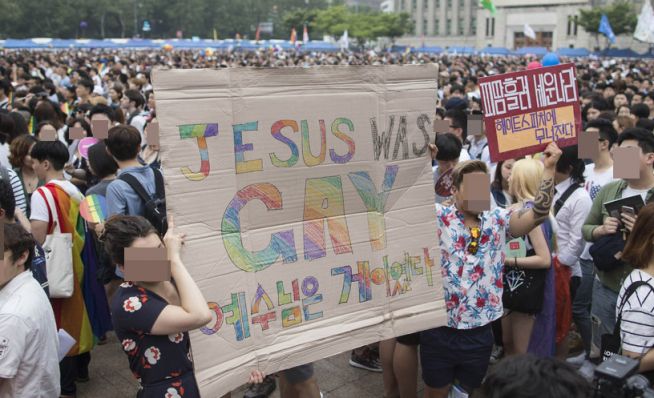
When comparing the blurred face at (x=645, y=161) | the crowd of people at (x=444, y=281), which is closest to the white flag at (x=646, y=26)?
the crowd of people at (x=444, y=281)

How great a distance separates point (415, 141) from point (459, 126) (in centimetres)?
380

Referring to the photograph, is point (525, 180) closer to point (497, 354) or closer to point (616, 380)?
point (497, 354)

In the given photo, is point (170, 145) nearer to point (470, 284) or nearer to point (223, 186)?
point (223, 186)

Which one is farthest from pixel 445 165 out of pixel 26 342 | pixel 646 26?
pixel 646 26

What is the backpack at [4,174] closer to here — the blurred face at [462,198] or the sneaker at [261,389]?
the sneaker at [261,389]

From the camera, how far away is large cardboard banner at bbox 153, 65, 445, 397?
2.51 m

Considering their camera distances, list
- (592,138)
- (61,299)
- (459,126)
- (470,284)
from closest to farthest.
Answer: (470,284), (592,138), (61,299), (459,126)

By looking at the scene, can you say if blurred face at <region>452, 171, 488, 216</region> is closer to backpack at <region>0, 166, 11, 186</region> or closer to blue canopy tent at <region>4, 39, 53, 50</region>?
backpack at <region>0, 166, 11, 186</region>

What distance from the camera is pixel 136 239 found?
256 centimetres

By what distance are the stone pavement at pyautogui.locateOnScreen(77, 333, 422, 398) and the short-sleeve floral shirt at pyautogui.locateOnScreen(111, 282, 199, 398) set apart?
1740 millimetres

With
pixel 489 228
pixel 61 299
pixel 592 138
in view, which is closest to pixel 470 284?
pixel 489 228

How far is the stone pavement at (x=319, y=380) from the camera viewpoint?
14.3ft

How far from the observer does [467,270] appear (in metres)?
3.22

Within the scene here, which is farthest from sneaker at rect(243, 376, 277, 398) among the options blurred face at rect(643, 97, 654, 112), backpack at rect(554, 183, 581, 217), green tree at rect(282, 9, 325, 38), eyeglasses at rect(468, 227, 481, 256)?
green tree at rect(282, 9, 325, 38)
